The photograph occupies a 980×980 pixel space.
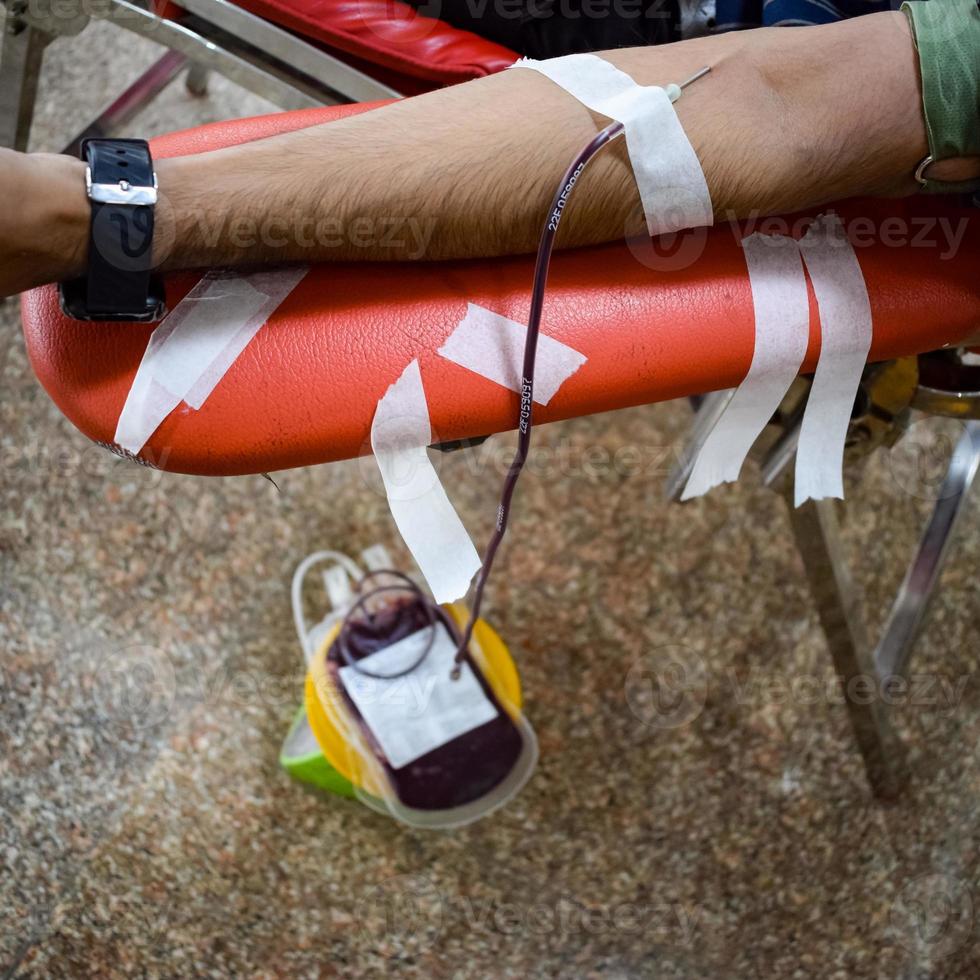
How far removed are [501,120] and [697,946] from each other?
2.84 ft

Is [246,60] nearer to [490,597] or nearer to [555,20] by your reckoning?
[555,20]

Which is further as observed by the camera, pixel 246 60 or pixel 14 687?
pixel 14 687

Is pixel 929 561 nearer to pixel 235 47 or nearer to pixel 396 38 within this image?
pixel 396 38

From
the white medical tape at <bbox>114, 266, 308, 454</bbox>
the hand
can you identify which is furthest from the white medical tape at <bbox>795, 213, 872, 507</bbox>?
A: the hand

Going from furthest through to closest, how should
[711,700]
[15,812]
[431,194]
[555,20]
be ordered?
[711,700] → [15,812] → [555,20] → [431,194]

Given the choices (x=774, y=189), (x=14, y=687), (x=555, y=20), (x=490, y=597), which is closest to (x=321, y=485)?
(x=490, y=597)

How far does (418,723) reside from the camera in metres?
1.02

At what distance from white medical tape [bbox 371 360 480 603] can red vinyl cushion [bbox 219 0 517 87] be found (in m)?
0.38

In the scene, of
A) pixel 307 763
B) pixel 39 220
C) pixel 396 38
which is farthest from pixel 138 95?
pixel 307 763

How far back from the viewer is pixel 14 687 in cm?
108

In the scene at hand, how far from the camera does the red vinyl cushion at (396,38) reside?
0.84 m

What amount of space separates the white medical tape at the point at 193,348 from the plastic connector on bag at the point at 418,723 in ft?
1.59

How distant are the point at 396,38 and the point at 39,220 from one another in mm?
402

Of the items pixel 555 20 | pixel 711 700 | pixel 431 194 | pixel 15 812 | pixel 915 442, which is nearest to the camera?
pixel 431 194
